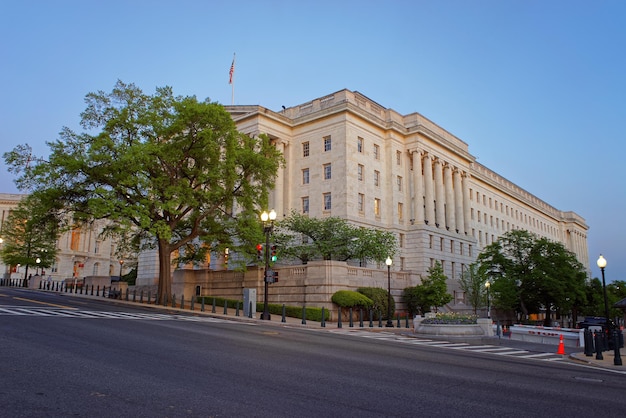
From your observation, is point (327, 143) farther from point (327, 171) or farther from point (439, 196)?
point (439, 196)

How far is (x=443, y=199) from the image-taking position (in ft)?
217

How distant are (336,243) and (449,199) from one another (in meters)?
29.7

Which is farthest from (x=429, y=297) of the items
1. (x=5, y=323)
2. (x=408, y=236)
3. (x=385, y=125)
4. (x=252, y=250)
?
(x=5, y=323)

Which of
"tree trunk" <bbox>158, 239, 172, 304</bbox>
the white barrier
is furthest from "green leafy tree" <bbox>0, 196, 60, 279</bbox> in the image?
the white barrier

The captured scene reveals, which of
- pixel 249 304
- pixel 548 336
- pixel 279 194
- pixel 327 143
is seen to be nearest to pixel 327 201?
pixel 279 194

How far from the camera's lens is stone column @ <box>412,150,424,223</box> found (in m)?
59.8

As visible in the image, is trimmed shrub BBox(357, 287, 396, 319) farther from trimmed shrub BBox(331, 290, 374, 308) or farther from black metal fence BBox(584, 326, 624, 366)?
black metal fence BBox(584, 326, 624, 366)

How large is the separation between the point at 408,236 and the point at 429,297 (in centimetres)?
1939

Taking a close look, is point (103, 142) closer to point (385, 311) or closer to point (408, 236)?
point (385, 311)

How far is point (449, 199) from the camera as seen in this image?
6750 centimetres

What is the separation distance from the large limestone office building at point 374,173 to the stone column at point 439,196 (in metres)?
0.13

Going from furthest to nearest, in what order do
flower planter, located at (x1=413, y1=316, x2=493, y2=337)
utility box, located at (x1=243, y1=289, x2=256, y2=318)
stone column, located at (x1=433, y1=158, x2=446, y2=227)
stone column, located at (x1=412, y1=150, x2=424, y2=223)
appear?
stone column, located at (x1=433, y1=158, x2=446, y2=227), stone column, located at (x1=412, y1=150, x2=424, y2=223), utility box, located at (x1=243, y1=289, x2=256, y2=318), flower planter, located at (x1=413, y1=316, x2=493, y2=337)

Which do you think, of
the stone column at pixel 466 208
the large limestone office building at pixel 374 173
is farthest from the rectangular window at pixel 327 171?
the stone column at pixel 466 208

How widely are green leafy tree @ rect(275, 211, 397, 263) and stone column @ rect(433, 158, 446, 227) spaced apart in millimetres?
20242
